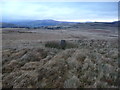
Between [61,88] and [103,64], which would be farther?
[103,64]

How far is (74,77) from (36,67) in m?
2.64

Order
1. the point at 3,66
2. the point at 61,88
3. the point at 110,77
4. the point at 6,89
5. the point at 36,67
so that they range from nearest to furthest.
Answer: the point at 61,88
the point at 110,77
the point at 6,89
the point at 36,67
the point at 3,66

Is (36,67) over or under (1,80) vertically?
over

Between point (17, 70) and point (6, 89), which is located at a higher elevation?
point (17, 70)

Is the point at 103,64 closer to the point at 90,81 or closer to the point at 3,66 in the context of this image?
the point at 90,81

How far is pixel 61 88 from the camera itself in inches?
234

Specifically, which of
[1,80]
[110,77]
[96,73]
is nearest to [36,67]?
[1,80]

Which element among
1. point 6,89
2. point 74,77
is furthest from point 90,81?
point 6,89

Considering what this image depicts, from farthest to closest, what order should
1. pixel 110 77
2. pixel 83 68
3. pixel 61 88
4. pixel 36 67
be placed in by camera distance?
1. pixel 36 67
2. pixel 83 68
3. pixel 110 77
4. pixel 61 88

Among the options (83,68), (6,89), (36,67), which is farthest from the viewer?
(36,67)

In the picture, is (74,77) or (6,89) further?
(6,89)

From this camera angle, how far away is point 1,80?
7.48 meters

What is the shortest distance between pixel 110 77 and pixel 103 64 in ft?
4.18

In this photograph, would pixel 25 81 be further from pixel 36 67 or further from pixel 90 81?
pixel 90 81
